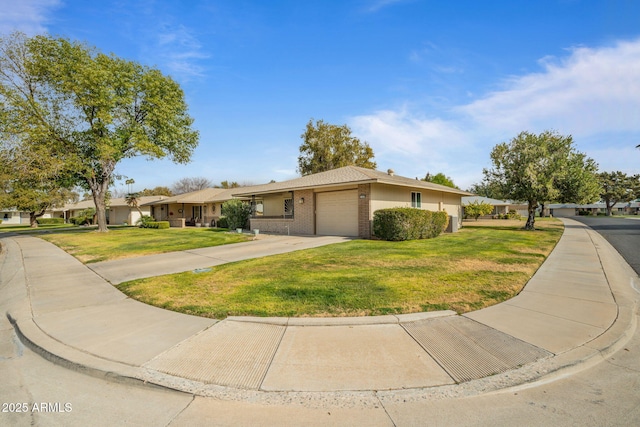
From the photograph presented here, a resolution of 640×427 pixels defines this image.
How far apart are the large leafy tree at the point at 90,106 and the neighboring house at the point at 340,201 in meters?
10.7

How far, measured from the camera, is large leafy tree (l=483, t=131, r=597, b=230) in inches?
795

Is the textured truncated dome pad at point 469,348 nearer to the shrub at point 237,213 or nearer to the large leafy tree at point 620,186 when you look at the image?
the shrub at point 237,213

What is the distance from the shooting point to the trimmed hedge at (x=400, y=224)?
13680 millimetres

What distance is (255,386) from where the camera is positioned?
2.83m

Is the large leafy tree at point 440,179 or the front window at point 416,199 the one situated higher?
the large leafy tree at point 440,179

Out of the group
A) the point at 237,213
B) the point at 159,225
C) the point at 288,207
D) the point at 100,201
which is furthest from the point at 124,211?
the point at 288,207

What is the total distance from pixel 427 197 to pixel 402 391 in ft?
60.5

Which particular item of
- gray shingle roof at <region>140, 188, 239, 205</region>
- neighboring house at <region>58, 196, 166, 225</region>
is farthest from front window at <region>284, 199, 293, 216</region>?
neighboring house at <region>58, 196, 166, 225</region>

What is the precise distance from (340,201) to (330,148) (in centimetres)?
2446

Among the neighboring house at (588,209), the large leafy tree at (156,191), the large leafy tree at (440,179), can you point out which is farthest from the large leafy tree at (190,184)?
the neighboring house at (588,209)

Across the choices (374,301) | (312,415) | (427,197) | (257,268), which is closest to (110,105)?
(257,268)

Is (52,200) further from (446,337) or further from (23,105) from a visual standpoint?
(446,337)

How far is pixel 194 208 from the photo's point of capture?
34594 millimetres

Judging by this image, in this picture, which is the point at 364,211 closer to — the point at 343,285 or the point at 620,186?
the point at 343,285
